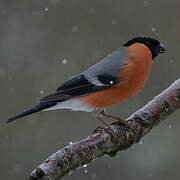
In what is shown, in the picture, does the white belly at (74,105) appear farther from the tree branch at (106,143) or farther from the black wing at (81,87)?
the tree branch at (106,143)

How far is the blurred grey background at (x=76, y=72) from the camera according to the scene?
19.6 feet

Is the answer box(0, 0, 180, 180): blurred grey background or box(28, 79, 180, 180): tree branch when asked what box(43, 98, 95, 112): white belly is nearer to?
box(28, 79, 180, 180): tree branch

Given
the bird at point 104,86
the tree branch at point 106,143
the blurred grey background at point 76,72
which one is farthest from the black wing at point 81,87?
the blurred grey background at point 76,72

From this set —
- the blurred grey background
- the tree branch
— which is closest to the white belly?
the tree branch

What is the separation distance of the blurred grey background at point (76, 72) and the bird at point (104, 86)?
226 centimetres

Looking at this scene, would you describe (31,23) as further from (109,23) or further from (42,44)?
(109,23)

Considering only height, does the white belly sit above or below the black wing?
below

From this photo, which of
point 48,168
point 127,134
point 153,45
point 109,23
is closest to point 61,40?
point 109,23

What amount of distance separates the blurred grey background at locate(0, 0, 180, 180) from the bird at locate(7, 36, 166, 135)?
226 centimetres

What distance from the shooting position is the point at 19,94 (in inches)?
248

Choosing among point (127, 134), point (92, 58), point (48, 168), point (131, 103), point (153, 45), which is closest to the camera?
point (48, 168)

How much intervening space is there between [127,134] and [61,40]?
12.4 ft

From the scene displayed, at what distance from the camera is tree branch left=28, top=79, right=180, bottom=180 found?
2436mm

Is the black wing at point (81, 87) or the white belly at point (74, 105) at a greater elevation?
the black wing at point (81, 87)
